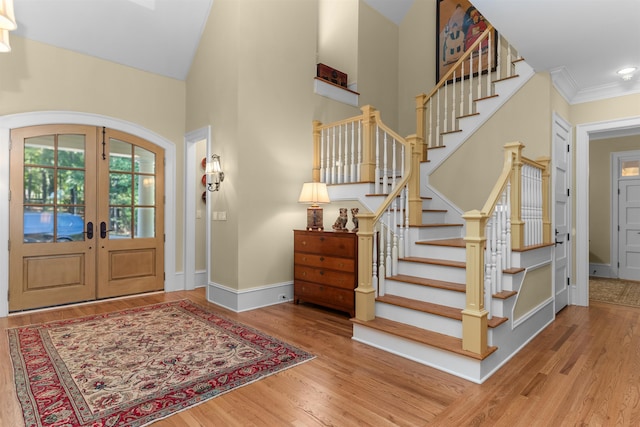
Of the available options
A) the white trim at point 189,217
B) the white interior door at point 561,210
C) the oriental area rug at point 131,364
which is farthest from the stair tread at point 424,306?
the white trim at point 189,217

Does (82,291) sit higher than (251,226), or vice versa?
(251,226)

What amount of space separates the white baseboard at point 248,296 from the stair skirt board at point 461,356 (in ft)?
5.16

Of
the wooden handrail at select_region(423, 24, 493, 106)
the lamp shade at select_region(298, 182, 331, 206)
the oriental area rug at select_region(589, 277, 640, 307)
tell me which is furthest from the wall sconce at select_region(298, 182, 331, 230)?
the oriental area rug at select_region(589, 277, 640, 307)

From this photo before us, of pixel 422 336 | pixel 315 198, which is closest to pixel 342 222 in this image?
pixel 315 198

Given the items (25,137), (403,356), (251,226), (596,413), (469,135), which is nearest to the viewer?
(596,413)

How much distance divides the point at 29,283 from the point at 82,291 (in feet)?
1.84

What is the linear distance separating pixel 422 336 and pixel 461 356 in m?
0.35

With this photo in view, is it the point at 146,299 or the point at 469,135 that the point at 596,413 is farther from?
the point at 146,299

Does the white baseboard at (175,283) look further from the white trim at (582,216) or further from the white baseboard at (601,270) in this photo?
the white baseboard at (601,270)

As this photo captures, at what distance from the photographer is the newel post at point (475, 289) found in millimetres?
2574

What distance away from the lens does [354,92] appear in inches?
224

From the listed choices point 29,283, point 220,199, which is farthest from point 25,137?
point 220,199

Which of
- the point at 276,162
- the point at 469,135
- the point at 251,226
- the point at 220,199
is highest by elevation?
the point at 469,135

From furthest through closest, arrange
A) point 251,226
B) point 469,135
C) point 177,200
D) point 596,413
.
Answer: point 177,200, point 469,135, point 251,226, point 596,413
